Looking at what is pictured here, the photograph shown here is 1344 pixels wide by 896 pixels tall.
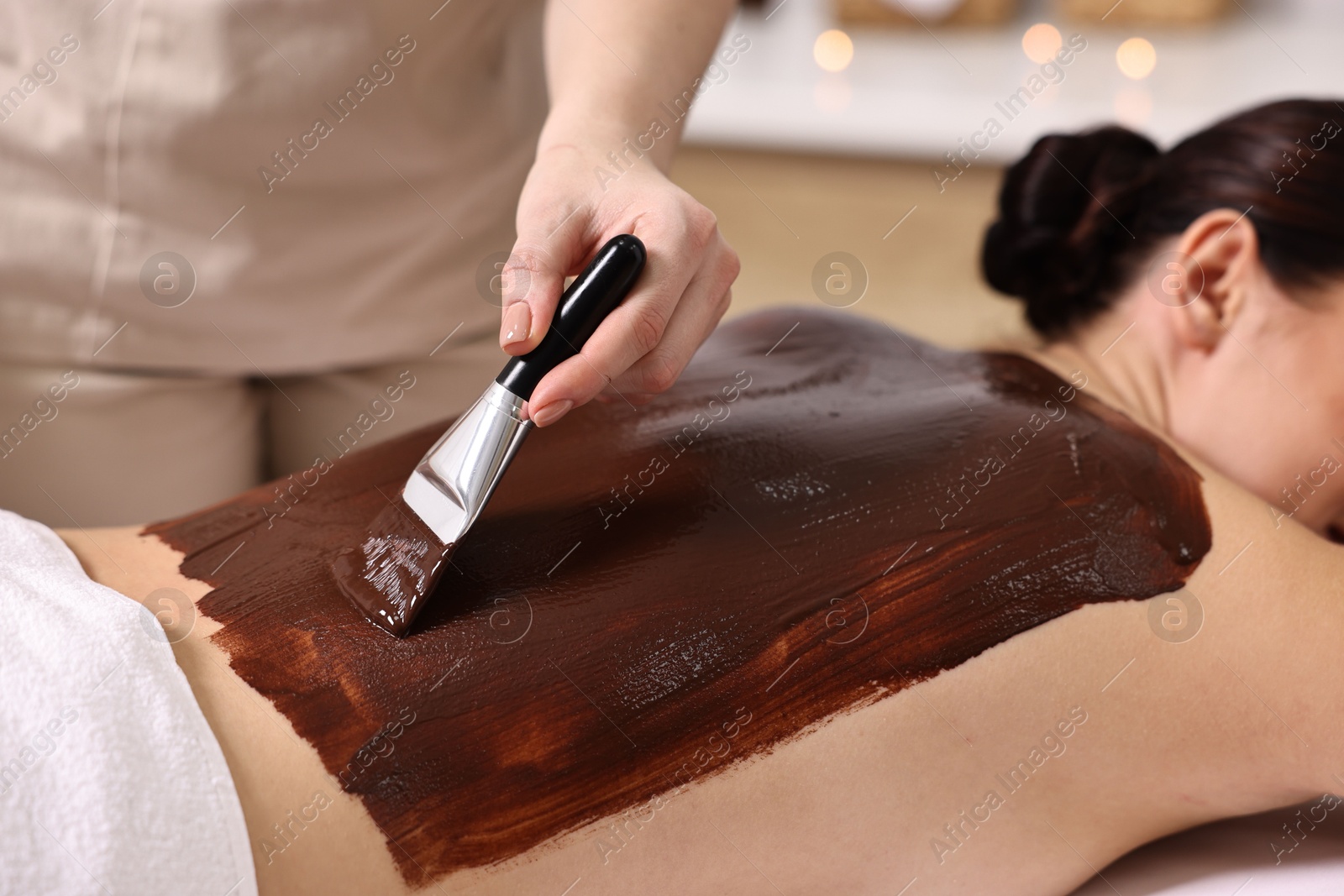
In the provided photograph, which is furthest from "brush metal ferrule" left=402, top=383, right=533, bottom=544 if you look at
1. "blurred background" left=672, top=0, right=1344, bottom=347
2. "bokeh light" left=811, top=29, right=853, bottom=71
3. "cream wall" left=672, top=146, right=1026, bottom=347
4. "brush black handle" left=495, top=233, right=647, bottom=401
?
"bokeh light" left=811, top=29, right=853, bottom=71

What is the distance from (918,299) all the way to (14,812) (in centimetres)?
187

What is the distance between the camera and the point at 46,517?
3.21ft

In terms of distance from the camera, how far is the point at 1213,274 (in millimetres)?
915

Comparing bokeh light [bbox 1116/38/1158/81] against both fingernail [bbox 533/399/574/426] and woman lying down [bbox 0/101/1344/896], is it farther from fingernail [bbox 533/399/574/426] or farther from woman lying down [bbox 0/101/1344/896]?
fingernail [bbox 533/399/574/426]

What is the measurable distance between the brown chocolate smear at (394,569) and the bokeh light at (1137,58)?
1.92m

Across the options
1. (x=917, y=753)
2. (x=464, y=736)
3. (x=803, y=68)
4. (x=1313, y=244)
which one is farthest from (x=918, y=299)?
(x=464, y=736)

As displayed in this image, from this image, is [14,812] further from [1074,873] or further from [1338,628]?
[1338,628]

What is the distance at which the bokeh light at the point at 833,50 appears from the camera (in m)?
2.31

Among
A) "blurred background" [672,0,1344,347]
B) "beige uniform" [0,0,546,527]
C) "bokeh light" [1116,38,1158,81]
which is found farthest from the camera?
"bokeh light" [1116,38,1158,81]

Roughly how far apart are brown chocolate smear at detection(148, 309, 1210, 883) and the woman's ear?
14 cm


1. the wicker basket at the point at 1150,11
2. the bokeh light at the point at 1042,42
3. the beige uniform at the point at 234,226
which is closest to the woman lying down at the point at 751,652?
the beige uniform at the point at 234,226

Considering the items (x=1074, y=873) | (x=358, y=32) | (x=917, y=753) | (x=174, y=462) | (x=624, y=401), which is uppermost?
(x=358, y=32)

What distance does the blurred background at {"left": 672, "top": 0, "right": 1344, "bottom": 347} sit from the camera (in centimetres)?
192

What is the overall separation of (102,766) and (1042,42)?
93.5 inches
